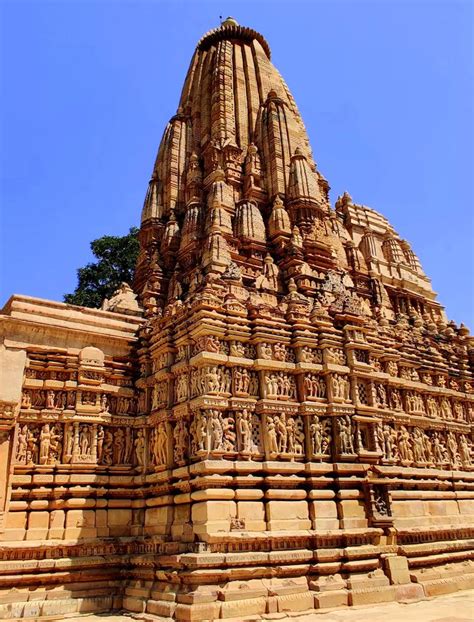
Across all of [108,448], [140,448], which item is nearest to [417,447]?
[140,448]

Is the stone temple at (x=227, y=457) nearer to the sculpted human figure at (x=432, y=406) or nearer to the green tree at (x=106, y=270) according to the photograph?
the sculpted human figure at (x=432, y=406)

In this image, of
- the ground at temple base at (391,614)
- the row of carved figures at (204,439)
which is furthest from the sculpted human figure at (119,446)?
the ground at temple base at (391,614)

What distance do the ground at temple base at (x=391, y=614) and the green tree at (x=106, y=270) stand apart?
78.6 ft

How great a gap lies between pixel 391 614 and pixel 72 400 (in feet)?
25.4

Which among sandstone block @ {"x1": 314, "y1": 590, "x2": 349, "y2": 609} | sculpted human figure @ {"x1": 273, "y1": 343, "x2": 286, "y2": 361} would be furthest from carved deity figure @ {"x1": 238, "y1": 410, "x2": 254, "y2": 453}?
sandstone block @ {"x1": 314, "y1": 590, "x2": 349, "y2": 609}

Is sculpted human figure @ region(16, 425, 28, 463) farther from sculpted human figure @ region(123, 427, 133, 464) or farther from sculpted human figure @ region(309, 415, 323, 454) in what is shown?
sculpted human figure @ region(309, 415, 323, 454)

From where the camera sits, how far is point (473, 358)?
18.5 meters

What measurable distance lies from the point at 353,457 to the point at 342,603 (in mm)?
2866

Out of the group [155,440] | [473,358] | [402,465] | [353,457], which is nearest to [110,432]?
[155,440]

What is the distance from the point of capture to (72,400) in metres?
12.7

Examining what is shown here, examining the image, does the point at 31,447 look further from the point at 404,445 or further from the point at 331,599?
the point at 404,445

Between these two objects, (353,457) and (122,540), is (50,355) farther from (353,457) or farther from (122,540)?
(353,457)

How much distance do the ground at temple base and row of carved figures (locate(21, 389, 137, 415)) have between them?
4303 mm

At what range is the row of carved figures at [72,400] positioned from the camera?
12.4 m
